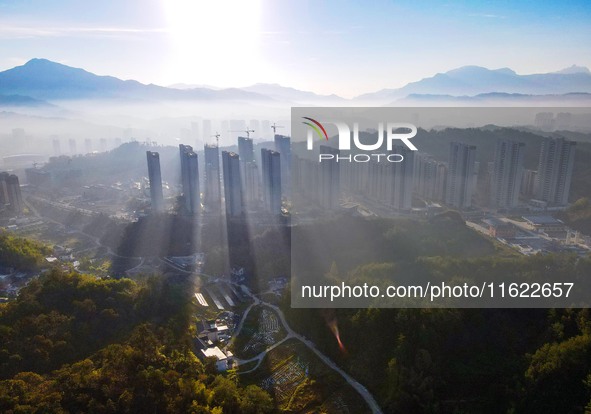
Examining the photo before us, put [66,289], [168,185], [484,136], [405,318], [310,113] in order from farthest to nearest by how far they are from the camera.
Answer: [168,185]
[484,136]
[310,113]
[66,289]
[405,318]

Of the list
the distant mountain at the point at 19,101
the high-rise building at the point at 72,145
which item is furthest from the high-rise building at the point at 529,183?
the distant mountain at the point at 19,101

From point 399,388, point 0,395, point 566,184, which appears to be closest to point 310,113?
point 399,388

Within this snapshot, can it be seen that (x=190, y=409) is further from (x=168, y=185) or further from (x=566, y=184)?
(x=168, y=185)

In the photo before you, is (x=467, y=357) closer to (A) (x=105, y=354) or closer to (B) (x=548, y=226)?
(A) (x=105, y=354)

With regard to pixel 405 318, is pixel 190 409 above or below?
below

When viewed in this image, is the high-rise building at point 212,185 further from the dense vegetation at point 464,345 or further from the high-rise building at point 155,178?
the dense vegetation at point 464,345

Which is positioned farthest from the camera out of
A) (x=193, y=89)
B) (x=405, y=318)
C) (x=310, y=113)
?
(x=193, y=89)

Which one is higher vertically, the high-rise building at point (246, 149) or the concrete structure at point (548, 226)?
the high-rise building at point (246, 149)

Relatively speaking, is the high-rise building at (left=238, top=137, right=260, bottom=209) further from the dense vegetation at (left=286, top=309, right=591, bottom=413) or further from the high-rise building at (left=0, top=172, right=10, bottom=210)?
the dense vegetation at (left=286, top=309, right=591, bottom=413)
